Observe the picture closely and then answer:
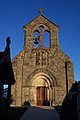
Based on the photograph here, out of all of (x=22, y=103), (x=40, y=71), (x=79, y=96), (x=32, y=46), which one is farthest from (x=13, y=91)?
(x=79, y=96)

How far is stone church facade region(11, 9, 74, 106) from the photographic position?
29.1 meters

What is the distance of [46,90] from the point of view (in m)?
30.2

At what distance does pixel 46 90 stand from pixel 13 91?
159 inches

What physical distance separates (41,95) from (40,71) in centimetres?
298

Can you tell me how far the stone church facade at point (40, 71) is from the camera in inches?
1147

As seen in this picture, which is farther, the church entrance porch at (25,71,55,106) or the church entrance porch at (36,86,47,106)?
the church entrance porch at (36,86,47,106)

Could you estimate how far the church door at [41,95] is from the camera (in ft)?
98.3

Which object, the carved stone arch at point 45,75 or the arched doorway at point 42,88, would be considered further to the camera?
the arched doorway at point 42,88

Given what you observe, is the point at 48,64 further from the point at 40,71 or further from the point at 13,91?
the point at 13,91

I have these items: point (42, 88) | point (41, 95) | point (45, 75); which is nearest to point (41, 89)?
point (42, 88)

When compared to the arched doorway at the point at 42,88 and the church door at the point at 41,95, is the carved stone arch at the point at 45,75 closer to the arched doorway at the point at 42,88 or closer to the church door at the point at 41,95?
the arched doorway at the point at 42,88

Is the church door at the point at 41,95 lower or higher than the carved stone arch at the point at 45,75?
lower

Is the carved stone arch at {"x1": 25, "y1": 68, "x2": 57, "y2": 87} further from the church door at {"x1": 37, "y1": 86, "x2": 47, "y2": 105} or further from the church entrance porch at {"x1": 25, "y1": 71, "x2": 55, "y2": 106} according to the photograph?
the church door at {"x1": 37, "y1": 86, "x2": 47, "y2": 105}

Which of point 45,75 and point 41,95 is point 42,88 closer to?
point 41,95
